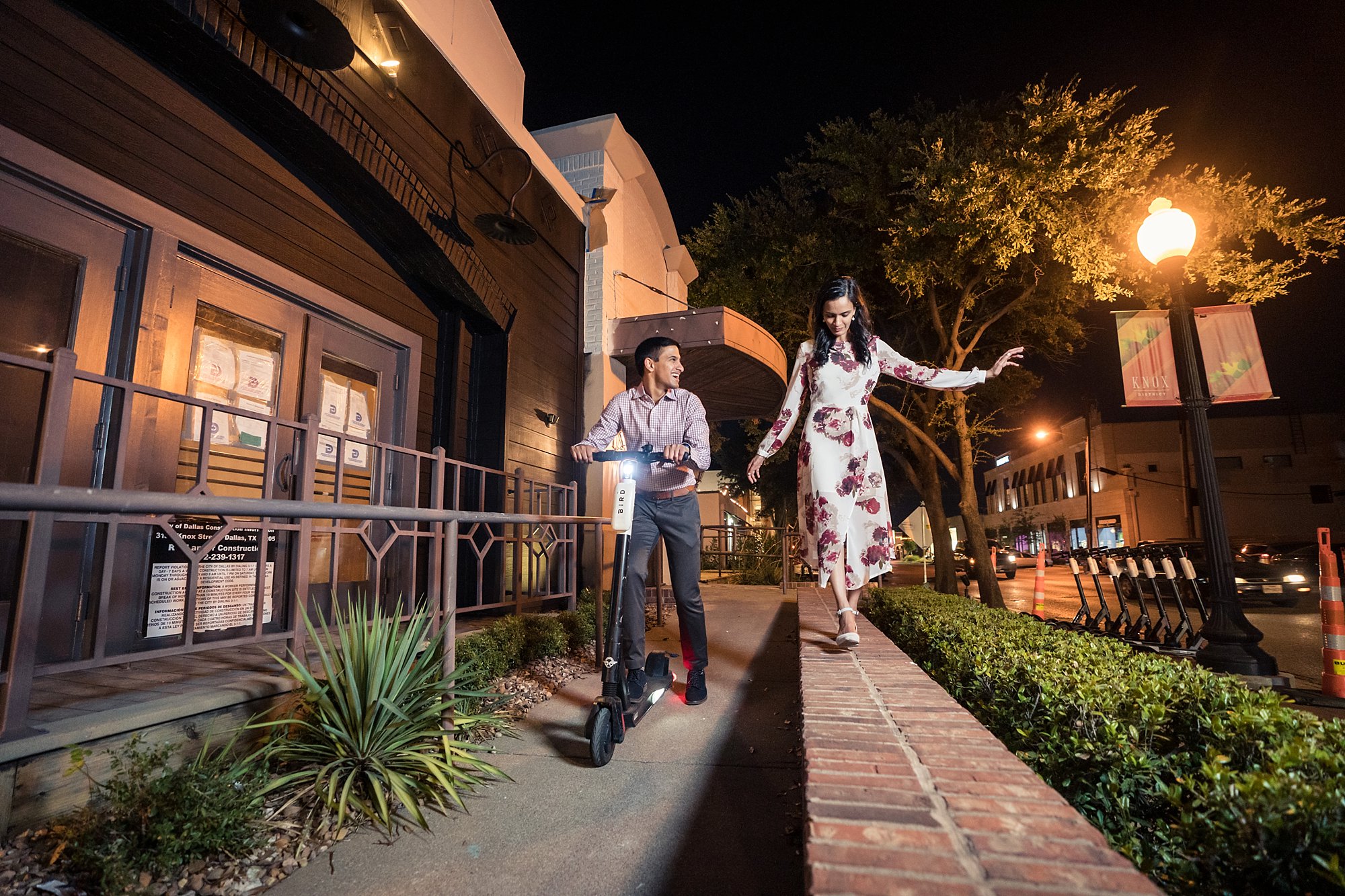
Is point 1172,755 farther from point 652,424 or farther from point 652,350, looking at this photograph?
point 652,350

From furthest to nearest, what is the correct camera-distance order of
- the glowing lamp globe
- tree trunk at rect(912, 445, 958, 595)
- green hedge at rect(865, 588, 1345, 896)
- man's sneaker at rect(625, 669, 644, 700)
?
tree trunk at rect(912, 445, 958, 595) < the glowing lamp globe < man's sneaker at rect(625, 669, 644, 700) < green hedge at rect(865, 588, 1345, 896)

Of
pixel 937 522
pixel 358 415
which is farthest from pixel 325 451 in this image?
pixel 937 522

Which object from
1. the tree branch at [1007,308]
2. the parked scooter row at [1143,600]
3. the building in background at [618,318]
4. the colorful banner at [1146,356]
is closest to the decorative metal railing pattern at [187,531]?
the building in background at [618,318]

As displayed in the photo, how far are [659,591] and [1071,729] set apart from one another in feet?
14.4

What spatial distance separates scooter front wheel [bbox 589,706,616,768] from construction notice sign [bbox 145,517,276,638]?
1969 millimetres

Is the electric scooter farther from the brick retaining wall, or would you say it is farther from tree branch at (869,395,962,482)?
tree branch at (869,395,962,482)

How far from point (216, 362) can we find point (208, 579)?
4.41ft

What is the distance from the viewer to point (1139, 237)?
20.5 ft

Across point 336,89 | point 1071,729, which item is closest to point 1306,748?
point 1071,729

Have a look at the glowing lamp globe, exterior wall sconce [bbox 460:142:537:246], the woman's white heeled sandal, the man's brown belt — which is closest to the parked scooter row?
the glowing lamp globe

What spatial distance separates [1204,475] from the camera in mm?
5887

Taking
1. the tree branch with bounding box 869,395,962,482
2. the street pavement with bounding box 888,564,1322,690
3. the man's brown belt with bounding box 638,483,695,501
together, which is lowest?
the street pavement with bounding box 888,564,1322,690

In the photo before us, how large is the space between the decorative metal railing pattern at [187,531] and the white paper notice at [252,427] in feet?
0.25

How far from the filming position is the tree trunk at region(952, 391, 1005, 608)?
36.8 feet
